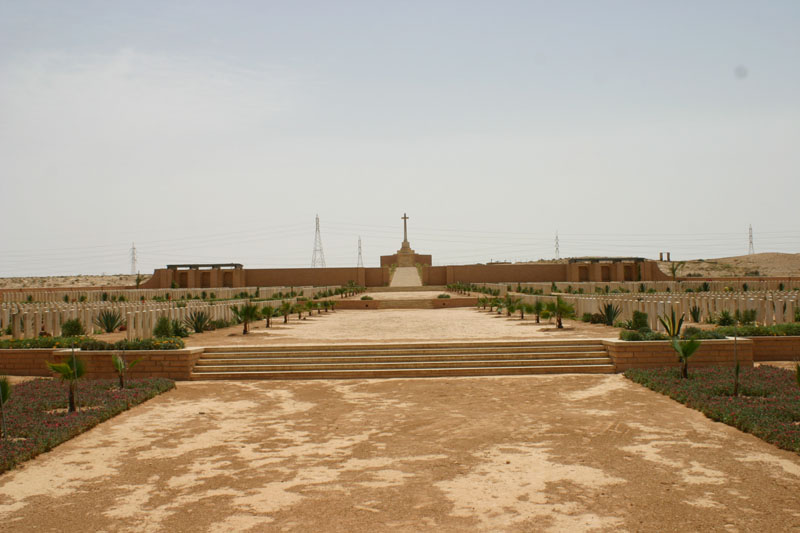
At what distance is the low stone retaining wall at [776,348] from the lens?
1087 cm

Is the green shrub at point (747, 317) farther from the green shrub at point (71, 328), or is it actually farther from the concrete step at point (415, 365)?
the green shrub at point (71, 328)

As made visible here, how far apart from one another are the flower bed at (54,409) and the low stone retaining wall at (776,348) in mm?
10000

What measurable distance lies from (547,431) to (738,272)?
59.6 meters

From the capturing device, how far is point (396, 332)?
1472 cm

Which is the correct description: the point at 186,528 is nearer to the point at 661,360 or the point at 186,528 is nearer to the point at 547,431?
the point at 547,431

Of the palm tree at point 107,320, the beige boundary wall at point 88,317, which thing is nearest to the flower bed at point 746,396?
the beige boundary wall at point 88,317

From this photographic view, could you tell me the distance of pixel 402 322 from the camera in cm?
1822

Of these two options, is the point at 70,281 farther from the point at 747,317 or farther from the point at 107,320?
the point at 747,317

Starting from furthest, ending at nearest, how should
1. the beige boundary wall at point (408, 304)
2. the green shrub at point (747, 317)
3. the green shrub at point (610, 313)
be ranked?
the beige boundary wall at point (408, 304), the green shrub at point (610, 313), the green shrub at point (747, 317)

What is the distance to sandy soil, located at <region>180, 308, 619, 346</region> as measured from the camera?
496 inches

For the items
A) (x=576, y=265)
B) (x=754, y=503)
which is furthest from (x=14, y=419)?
(x=576, y=265)

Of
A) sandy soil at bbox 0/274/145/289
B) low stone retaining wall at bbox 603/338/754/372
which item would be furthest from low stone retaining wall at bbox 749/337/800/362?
sandy soil at bbox 0/274/145/289

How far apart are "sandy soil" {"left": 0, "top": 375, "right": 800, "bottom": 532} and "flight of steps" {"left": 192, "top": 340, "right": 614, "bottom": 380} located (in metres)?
2.04

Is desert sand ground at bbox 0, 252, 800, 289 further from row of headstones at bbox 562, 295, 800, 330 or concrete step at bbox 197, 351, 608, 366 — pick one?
concrete step at bbox 197, 351, 608, 366
